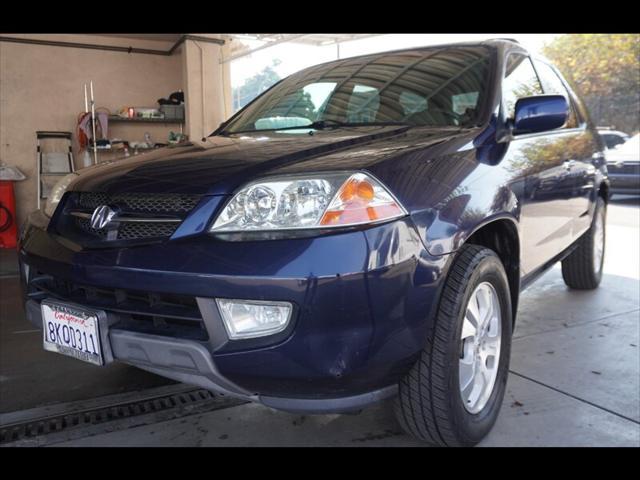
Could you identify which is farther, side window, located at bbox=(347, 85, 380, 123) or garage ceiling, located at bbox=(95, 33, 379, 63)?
garage ceiling, located at bbox=(95, 33, 379, 63)

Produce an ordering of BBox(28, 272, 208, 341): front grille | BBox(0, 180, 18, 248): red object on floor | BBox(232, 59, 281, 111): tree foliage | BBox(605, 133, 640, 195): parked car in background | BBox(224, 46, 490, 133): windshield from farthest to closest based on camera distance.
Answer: BBox(232, 59, 281, 111): tree foliage, BBox(605, 133, 640, 195): parked car in background, BBox(0, 180, 18, 248): red object on floor, BBox(224, 46, 490, 133): windshield, BBox(28, 272, 208, 341): front grille

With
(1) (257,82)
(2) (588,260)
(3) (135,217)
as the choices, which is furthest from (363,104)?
(1) (257,82)

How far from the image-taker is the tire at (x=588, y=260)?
4.11 m

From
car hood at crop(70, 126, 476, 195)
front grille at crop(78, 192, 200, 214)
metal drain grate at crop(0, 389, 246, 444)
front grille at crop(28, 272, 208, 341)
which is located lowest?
metal drain grate at crop(0, 389, 246, 444)

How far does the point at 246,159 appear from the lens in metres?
1.96

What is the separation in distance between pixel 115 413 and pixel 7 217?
590 cm

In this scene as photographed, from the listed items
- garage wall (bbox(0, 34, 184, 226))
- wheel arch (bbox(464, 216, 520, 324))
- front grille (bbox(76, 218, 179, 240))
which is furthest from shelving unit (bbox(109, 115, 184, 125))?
wheel arch (bbox(464, 216, 520, 324))

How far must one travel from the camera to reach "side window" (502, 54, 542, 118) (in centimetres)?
265

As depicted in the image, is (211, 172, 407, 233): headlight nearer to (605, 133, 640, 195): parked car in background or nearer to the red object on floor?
the red object on floor

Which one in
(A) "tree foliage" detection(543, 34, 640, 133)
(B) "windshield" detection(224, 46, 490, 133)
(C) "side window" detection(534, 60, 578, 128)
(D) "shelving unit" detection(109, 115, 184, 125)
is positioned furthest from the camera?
(A) "tree foliage" detection(543, 34, 640, 133)

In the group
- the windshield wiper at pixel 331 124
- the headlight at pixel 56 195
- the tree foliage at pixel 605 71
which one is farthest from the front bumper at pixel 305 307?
the tree foliage at pixel 605 71

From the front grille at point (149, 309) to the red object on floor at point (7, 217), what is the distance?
6.26 meters
